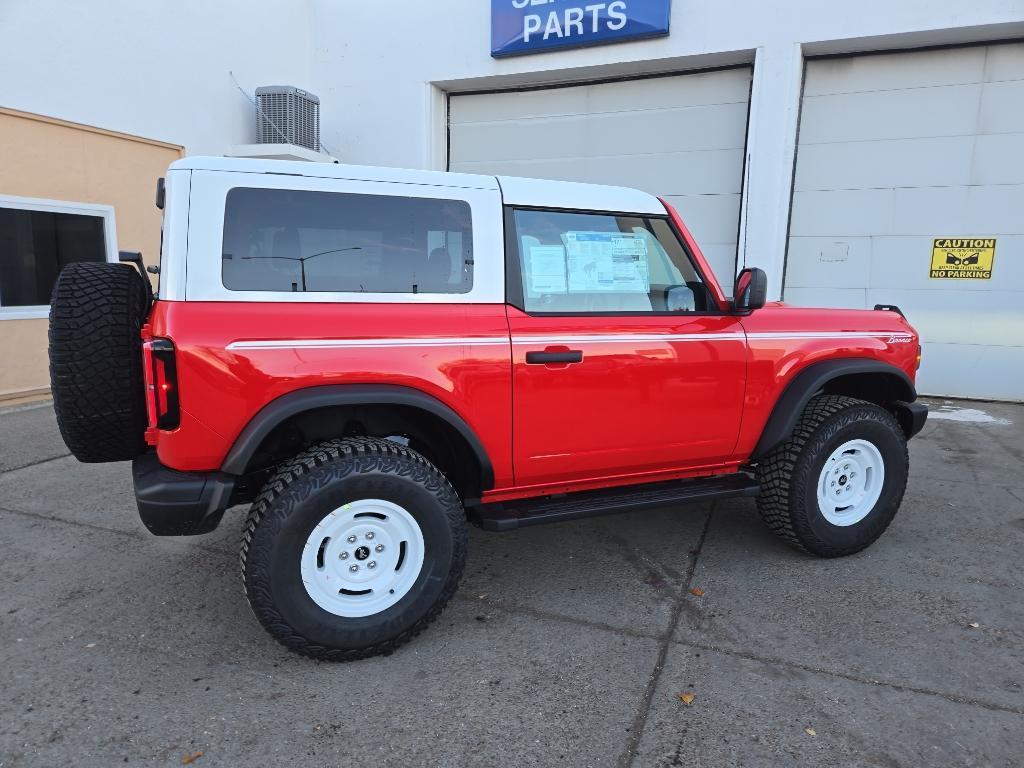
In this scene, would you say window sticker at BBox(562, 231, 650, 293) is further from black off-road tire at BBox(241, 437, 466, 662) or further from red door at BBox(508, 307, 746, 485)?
black off-road tire at BBox(241, 437, 466, 662)

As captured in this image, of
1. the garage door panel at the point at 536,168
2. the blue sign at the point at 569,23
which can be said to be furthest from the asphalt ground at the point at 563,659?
the blue sign at the point at 569,23

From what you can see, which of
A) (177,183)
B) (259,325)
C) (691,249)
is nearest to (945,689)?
(691,249)

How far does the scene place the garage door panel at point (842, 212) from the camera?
7.84 m

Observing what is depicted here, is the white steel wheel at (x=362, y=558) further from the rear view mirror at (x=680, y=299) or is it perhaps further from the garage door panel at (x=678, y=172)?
the garage door panel at (x=678, y=172)

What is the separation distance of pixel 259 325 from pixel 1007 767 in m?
2.87

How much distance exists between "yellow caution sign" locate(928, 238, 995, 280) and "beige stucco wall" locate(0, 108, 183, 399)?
9.22 meters

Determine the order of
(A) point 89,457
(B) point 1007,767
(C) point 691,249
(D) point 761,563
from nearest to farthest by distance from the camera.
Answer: (B) point 1007,767 → (A) point 89,457 → (C) point 691,249 → (D) point 761,563

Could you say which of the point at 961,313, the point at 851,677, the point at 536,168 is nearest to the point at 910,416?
the point at 851,677

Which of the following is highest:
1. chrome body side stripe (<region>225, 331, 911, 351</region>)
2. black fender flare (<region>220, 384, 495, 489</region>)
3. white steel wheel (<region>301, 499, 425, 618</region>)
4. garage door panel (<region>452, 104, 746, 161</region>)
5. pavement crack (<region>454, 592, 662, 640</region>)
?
garage door panel (<region>452, 104, 746, 161</region>)

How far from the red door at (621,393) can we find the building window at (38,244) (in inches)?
248

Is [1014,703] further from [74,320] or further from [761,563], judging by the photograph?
[74,320]

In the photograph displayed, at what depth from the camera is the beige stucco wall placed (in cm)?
663

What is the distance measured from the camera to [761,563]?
11.6 ft

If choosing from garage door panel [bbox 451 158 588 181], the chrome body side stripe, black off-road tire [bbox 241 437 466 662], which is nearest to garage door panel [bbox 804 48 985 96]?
garage door panel [bbox 451 158 588 181]
